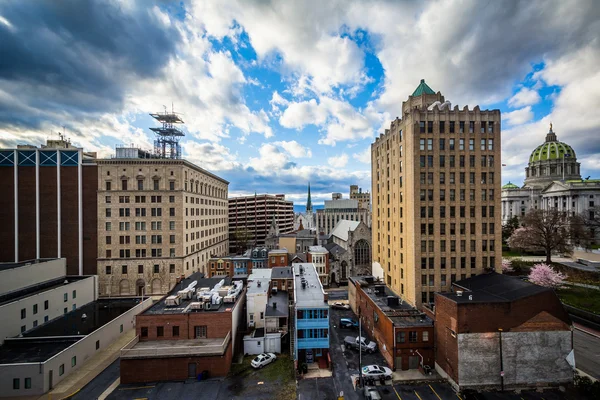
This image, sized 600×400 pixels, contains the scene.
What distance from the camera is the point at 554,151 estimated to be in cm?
12519

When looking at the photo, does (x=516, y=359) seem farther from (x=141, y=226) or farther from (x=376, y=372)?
(x=141, y=226)

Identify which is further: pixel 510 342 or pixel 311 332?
pixel 311 332

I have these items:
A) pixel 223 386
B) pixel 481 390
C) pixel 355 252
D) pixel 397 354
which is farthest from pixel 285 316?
pixel 355 252

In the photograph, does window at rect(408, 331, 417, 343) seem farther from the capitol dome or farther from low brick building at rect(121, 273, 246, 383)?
the capitol dome

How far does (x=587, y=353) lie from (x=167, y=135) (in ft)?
310

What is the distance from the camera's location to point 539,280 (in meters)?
51.7

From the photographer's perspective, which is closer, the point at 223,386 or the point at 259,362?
the point at 223,386

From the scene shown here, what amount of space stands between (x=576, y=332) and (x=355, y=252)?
4478cm

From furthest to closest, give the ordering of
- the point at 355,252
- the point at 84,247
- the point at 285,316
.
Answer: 1. the point at 355,252
2. the point at 84,247
3. the point at 285,316

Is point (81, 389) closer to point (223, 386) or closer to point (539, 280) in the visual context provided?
point (223, 386)

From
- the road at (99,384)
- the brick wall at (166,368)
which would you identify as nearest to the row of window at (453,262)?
the brick wall at (166,368)

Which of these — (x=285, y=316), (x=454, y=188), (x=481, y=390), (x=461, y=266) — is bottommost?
(x=481, y=390)

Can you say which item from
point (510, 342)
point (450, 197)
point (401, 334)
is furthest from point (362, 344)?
point (450, 197)

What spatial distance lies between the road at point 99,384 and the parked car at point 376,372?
30.3 metres
